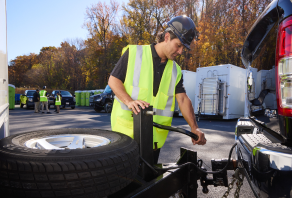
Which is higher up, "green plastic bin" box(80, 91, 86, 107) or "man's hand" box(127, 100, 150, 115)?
"man's hand" box(127, 100, 150, 115)

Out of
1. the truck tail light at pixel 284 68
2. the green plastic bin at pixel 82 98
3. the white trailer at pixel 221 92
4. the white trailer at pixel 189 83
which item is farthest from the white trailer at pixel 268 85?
the green plastic bin at pixel 82 98

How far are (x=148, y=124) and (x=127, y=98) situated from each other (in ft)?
1.42

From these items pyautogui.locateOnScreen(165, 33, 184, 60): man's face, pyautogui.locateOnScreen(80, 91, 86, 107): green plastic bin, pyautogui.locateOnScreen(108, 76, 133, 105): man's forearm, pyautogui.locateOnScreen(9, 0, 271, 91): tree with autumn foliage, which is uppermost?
pyautogui.locateOnScreen(9, 0, 271, 91): tree with autumn foliage

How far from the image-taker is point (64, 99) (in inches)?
806

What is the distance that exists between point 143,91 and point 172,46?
52 cm

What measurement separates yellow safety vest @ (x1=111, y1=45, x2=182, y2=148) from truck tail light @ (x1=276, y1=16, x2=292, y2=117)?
104 centimetres

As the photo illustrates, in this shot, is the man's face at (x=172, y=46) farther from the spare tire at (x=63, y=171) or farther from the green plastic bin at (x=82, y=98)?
the green plastic bin at (x=82, y=98)

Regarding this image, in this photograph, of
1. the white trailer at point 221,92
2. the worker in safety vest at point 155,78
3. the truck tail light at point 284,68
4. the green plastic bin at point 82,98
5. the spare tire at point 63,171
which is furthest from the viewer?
the green plastic bin at point 82,98

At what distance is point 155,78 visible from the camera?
2271 millimetres

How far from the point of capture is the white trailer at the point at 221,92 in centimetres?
1148

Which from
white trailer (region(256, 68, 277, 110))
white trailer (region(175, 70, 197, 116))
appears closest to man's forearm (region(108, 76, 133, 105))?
white trailer (region(256, 68, 277, 110))

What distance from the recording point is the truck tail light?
1.29 meters

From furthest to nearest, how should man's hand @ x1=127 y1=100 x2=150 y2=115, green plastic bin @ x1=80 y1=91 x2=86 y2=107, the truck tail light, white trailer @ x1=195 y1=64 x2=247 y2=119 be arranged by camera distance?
green plastic bin @ x1=80 y1=91 x2=86 y2=107 < white trailer @ x1=195 y1=64 x2=247 y2=119 < man's hand @ x1=127 y1=100 x2=150 y2=115 < the truck tail light

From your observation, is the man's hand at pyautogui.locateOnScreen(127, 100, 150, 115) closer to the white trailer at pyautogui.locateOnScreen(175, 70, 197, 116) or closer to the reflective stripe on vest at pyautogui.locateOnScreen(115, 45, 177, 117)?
the reflective stripe on vest at pyautogui.locateOnScreen(115, 45, 177, 117)
